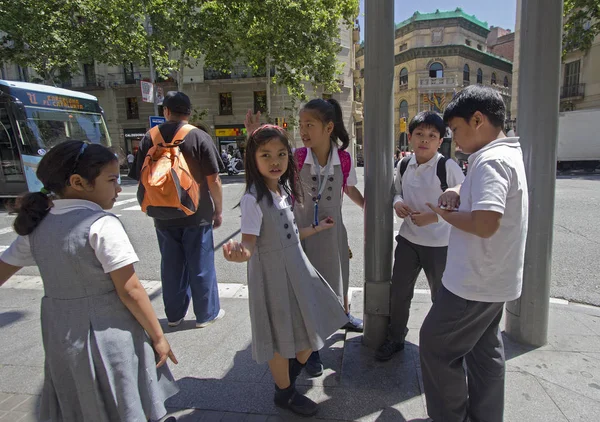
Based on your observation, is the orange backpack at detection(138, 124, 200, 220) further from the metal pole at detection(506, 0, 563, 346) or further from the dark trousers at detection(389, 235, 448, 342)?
the metal pole at detection(506, 0, 563, 346)

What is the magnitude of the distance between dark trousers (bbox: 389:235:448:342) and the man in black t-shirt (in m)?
1.62

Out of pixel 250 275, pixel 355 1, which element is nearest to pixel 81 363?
pixel 250 275

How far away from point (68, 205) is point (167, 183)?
1344 mm

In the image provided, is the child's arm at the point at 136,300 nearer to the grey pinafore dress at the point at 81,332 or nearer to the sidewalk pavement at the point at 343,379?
the grey pinafore dress at the point at 81,332

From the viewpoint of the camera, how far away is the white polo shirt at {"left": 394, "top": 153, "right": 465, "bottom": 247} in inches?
99.3

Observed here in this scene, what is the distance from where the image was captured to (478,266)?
1746 millimetres

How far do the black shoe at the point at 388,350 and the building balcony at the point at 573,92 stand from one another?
121 ft

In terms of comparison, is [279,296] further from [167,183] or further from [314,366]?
[167,183]

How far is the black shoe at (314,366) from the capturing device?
2574 millimetres

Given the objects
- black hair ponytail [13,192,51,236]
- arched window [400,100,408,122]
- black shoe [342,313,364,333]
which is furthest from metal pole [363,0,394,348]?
arched window [400,100,408,122]

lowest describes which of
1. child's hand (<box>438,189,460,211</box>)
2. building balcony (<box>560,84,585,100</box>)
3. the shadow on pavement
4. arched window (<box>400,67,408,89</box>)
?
the shadow on pavement

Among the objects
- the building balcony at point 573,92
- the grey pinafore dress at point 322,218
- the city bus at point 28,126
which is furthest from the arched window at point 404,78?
the grey pinafore dress at point 322,218

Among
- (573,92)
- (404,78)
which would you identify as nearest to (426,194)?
(573,92)

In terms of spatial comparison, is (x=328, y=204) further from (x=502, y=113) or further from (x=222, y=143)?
(x=222, y=143)
